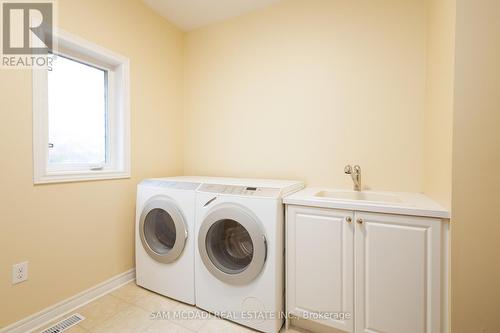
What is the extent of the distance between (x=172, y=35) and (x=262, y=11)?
0.97 meters

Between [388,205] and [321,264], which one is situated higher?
[388,205]

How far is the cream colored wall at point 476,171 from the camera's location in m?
0.99

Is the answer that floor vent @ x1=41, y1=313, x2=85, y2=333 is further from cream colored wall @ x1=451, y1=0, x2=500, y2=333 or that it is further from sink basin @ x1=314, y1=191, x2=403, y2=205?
cream colored wall @ x1=451, y1=0, x2=500, y2=333

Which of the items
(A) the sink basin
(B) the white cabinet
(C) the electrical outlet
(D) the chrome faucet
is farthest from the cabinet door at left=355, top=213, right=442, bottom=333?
(C) the electrical outlet

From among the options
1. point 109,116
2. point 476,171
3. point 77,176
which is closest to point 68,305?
point 77,176

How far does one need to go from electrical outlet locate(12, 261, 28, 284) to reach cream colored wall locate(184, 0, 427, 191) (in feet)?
4.74

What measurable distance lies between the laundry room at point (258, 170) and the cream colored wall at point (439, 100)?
0.06ft

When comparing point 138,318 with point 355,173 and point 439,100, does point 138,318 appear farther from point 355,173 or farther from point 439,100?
point 439,100

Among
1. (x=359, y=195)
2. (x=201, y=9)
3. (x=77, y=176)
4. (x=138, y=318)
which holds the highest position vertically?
(x=201, y=9)

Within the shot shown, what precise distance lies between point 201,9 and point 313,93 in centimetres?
133

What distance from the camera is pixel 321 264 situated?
1.31 m

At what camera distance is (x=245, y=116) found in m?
2.17

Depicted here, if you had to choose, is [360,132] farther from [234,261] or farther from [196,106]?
[196,106]

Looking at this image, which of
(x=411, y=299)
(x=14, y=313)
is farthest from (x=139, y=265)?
(x=411, y=299)
